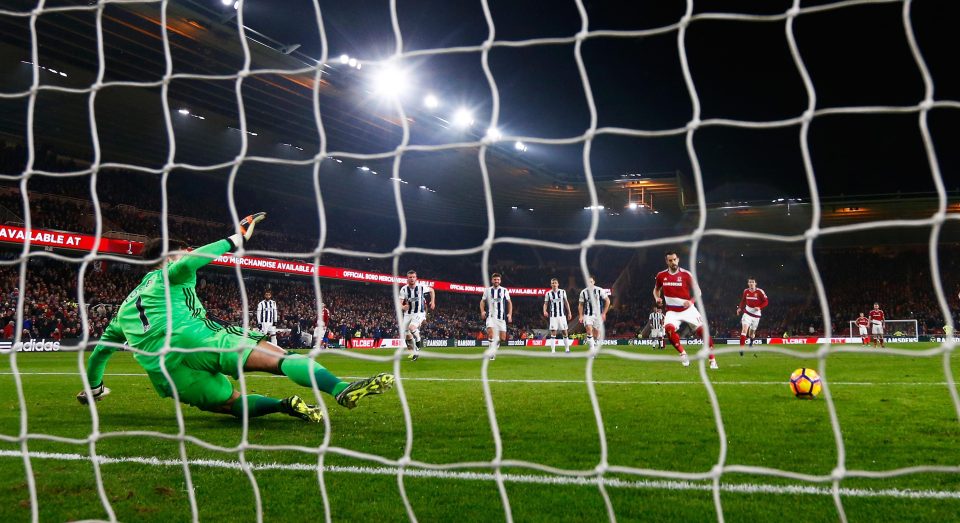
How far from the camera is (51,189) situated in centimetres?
2597

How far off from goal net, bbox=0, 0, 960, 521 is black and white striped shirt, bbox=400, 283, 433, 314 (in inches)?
74.1

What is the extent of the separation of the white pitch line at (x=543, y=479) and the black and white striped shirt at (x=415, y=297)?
1116 cm

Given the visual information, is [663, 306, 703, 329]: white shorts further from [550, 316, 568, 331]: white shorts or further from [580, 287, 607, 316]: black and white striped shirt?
[550, 316, 568, 331]: white shorts

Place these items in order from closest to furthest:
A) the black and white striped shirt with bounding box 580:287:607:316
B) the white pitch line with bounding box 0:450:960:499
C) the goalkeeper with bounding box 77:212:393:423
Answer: the black and white striped shirt with bounding box 580:287:607:316 → the white pitch line with bounding box 0:450:960:499 → the goalkeeper with bounding box 77:212:393:423

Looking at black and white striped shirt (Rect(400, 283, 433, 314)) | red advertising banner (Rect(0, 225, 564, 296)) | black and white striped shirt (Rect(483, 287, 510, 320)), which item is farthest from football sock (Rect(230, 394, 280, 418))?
black and white striped shirt (Rect(400, 283, 433, 314))

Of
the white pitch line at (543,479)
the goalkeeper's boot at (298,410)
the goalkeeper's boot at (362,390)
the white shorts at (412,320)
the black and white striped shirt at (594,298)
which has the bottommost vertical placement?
the white pitch line at (543,479)

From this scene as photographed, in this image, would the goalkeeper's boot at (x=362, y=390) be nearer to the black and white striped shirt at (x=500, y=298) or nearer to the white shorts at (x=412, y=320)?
the black and white striped shirt at (x=500, y=298)

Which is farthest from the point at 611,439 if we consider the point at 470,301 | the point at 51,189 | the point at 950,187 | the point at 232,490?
the point at 950,187

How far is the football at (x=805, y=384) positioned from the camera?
6216 mm

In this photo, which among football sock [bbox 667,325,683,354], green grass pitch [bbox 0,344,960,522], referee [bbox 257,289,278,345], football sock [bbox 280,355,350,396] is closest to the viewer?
green grass pitch [bbox 0,344,960,522]

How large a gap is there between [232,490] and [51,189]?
27.6 metres

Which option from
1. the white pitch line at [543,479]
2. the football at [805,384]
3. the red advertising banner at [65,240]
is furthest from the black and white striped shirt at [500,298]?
the red advertising banner at [65,240]

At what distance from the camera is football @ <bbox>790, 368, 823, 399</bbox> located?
6216 mm

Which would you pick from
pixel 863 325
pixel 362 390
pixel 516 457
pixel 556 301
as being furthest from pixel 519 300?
pixel 516 457
